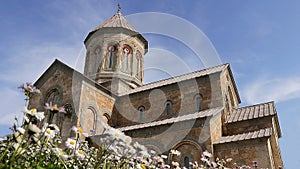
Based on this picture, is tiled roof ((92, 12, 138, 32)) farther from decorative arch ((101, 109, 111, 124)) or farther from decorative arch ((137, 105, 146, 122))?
decorative arch ((101, 109, 111, 124))

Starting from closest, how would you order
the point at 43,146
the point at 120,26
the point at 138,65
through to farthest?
the point at 43,146 → the point at 138,65 → the point at 120,26

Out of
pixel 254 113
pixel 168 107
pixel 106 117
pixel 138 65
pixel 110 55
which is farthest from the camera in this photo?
pixel 138 65

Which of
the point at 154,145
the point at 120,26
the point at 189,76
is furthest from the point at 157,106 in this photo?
the point at 120,26

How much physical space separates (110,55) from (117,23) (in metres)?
2.61

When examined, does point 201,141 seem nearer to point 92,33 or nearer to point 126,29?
point 126,29

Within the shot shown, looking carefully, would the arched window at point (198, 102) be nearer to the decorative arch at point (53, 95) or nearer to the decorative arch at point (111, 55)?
the decorative arch at point (111, 55)

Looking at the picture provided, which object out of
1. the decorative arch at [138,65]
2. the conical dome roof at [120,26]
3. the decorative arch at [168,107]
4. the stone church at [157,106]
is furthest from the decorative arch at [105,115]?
the conical dome roof at [120,26]

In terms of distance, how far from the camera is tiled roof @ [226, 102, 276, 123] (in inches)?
421

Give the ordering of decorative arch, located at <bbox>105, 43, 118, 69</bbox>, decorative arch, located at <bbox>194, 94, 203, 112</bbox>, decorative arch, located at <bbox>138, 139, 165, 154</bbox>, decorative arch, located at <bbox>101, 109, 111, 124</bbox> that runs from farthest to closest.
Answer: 1. decorative arch, located at <bbox>105, 43, 118, 69</bbox>
2. decorative arch, located at <bbox>101, 109, 111, 124</bbox>
3. decorative arch, located at <bbox>194, 94, 203, 112</bbox>
4. decorative arch, located at <bbox>138, 139, 165, 154</bbox>

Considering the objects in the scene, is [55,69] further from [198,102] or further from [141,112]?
[198,102]

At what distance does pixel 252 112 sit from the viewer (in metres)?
11.4

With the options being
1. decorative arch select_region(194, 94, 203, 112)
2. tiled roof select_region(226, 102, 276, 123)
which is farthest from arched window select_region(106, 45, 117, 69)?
tiled roof select_region(226, 102, 276, 123)

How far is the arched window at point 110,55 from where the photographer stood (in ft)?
52.5

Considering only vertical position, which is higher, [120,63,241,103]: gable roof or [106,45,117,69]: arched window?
[106,45,117,69]: arched window
